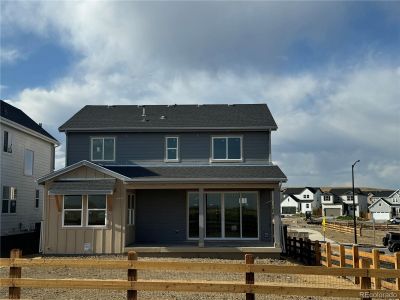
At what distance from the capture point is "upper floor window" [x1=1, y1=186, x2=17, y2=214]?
2425cm

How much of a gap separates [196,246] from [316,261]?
16.6ft

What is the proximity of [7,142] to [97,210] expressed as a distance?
7680 millimetres

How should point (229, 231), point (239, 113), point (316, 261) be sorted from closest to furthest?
point (316, 261) → point (229, 231) → point (239, 113)

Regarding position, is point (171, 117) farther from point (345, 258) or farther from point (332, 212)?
point (332, 212)

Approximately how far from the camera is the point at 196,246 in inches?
789

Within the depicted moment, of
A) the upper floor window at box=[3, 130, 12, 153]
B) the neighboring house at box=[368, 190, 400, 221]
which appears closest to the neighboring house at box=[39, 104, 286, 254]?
the upper floor window at box=[3, 130, 12, 153]

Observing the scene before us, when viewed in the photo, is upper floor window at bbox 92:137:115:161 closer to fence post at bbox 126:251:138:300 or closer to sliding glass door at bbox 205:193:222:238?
sliding glass door at bbox 205:193:222:238

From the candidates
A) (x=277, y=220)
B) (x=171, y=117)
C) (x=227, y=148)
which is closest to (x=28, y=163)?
(x=171, y=117)

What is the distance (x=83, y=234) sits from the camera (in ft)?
65.7

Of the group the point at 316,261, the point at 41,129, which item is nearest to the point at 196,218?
the point at 316,261

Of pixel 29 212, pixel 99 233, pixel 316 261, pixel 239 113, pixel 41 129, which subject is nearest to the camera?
pixel 316 261

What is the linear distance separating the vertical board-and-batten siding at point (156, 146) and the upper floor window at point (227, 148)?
22 centimetres

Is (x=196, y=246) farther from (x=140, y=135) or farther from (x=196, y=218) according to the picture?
(x=140, y=135)

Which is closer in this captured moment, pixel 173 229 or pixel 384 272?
A: pixel 384 272
